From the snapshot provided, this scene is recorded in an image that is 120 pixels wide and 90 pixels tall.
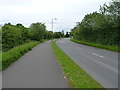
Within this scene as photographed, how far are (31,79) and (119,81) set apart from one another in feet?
12.4

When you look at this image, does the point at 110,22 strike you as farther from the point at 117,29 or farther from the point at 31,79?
the point at 31,79

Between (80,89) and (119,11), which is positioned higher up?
(119,11)

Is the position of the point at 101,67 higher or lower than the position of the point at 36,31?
lower

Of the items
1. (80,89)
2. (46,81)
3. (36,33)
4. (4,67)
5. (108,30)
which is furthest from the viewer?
(36,33)

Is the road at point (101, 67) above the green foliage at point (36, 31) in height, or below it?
below

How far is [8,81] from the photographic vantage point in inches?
335

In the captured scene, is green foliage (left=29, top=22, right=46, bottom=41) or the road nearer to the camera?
the road

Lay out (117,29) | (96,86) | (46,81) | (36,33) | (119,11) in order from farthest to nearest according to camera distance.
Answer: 1. (36,33)
2. (117,29)
3. (119,11)
4. (46,81)
5. (96,86)

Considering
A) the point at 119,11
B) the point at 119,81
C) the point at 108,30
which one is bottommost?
the point at 119,81

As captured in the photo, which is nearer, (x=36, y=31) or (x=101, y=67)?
(x=101, y=67)

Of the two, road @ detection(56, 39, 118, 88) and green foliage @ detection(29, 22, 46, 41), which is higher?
green foliage @ detection(29, 22, 46, 41)

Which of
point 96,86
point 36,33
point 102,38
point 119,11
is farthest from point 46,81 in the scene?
point 36,33

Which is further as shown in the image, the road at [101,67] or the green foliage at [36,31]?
the green foliage at [36,31]

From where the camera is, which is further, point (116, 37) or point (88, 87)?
point (116, 37)
